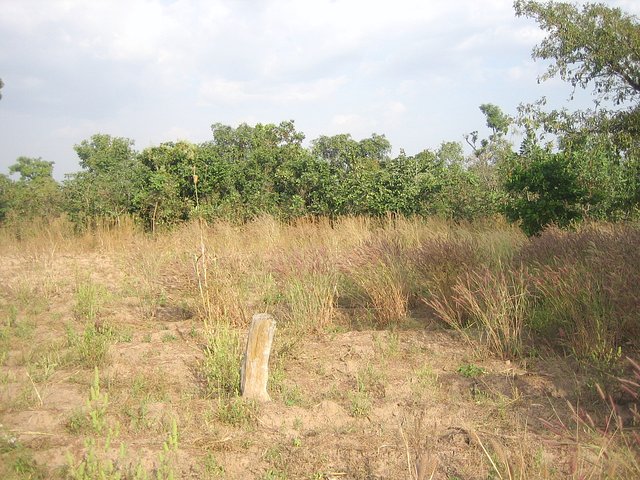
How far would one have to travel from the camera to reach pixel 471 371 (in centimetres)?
504

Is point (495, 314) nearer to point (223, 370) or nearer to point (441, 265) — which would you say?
point (441, 265)

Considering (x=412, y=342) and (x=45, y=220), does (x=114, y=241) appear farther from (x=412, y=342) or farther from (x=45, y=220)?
(x=412, y=342)

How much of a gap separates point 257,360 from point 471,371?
187cm

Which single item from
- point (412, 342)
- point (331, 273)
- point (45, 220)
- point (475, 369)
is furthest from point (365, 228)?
point (45, 220)

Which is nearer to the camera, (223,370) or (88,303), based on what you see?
(223,370)

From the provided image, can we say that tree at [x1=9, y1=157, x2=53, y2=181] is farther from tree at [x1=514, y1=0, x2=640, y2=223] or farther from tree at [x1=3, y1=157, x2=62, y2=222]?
tree at [x1=514, y1=0, x2=640, y2=223]

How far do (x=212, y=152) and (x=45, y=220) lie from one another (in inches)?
178

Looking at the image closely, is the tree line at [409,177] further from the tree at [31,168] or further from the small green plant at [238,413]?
the tree at [31,168]

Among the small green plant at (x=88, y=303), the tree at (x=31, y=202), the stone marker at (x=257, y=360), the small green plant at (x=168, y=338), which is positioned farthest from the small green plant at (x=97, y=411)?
the tree at (x=31, y=202)

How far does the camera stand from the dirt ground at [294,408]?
11.8 ft

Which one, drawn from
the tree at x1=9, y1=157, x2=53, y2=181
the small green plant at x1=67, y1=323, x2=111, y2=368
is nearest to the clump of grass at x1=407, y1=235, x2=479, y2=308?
the small green plant at x1=67, y1=323, x2=111, y2=368

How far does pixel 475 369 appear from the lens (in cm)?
507

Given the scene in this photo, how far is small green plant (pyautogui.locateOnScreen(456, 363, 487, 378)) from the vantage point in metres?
5.00

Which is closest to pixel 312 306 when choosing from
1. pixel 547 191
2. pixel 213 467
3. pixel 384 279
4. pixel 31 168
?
pixel 384 279
